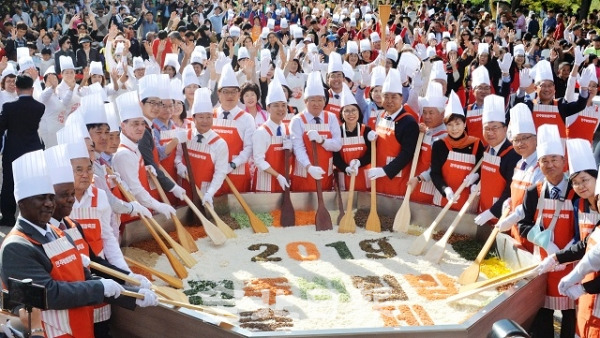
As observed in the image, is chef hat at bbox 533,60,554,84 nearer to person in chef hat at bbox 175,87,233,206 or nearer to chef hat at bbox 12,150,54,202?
person in chef hat at bbox 175,87,233,206

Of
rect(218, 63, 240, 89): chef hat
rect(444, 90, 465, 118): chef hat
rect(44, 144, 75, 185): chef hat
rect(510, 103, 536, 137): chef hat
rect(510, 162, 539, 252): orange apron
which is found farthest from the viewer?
rect(218, 63, 240, 89): chef hat

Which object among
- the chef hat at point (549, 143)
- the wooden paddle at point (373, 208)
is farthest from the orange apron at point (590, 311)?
the wooden paddle at point (373, 208)

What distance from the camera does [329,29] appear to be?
19.6 m

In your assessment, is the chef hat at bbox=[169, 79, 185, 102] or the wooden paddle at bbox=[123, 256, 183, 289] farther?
the chef hat at bbox=[169, 79, 185, 102]

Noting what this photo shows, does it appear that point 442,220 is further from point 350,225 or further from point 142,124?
point 142,124

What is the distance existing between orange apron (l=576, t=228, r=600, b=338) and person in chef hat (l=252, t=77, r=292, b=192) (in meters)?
3.61

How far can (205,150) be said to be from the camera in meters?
7.36

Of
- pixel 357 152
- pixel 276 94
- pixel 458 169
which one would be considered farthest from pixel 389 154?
pixel 276 94

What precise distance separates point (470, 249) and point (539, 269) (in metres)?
1.62

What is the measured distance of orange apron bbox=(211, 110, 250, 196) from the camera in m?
7.82

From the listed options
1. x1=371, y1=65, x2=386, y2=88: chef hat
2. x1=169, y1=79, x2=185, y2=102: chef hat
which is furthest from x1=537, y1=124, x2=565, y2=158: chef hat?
x1=169, y1=79, x2=185, y2=102: chef hat

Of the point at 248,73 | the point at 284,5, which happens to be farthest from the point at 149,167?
the point at 284,5

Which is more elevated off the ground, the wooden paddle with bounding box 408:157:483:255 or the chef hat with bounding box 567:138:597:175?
the chef hat with bounding box 567:138:597:175

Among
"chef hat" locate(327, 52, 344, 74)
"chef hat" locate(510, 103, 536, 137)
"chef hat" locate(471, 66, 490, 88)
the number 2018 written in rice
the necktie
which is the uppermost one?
"chef hat" locate(327, 52, 344, 74)
